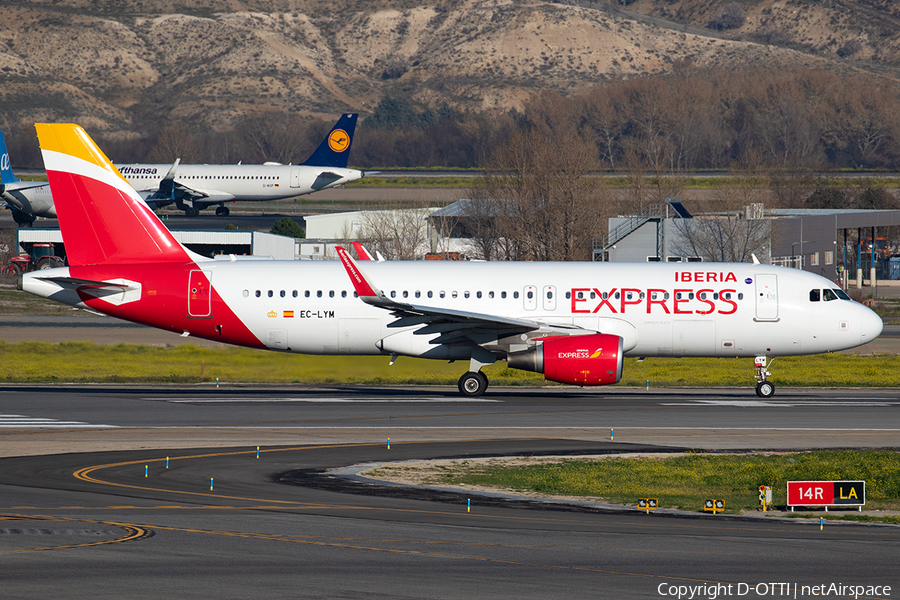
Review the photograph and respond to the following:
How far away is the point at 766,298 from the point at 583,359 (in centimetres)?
678

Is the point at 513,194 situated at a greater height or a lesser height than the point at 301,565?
greater

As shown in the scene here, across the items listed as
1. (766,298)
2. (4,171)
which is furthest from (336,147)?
(766,298)

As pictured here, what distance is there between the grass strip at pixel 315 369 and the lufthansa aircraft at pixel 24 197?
46159 millimetres

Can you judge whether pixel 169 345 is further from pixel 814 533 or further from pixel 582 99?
pixel 582 99

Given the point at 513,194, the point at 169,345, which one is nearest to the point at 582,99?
the point at 513,194

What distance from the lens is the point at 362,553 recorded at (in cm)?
1415

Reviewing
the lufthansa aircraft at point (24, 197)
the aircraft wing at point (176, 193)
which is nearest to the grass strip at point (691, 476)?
the aircraft wing at point (176, 193)

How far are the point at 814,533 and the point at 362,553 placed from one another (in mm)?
6893

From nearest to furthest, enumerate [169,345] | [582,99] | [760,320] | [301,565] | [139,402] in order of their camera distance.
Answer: [301,565], [139,402], [760,320], [169,345], [582,99]

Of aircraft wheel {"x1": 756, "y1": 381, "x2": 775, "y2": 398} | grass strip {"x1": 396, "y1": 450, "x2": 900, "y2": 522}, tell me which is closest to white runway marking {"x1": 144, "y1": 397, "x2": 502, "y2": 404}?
aircraft wheel {"x1": 756, "y1": 381, "x2": 775, "y2": 398}

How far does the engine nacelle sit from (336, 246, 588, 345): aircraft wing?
951 millimetres

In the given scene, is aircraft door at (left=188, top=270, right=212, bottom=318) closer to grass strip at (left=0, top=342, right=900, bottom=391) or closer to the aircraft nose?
grass strip at (left=0, top=342, right=900, bottom=391)

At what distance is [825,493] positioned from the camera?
17625mm

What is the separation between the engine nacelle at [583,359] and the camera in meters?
31.2
